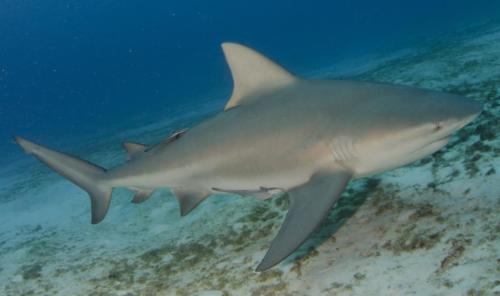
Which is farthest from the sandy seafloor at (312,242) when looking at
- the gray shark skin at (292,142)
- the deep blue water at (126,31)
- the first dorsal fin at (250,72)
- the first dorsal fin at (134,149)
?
the deep blue water at (126,31)

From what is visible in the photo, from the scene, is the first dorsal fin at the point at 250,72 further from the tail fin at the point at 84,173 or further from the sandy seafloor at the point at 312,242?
the tail fin at the point at 84,173

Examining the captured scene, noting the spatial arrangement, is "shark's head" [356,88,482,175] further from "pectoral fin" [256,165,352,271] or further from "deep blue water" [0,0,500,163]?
"deep blue water" [0,0,500,163]

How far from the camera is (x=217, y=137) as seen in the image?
351cm

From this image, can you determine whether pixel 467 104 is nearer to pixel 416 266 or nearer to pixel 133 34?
pixel 416 266

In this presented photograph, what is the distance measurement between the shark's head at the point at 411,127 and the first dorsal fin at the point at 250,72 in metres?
1.00

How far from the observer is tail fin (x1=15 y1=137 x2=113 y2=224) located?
424 cm

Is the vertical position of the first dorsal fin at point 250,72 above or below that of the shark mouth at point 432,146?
above

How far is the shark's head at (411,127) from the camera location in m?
2.77

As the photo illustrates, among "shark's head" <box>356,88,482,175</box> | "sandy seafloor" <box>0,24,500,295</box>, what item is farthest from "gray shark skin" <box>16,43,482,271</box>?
"sandy seafloor" <box>0,24,500,295</box>

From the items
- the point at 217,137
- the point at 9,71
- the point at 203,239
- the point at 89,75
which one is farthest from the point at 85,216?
the point at 9,71

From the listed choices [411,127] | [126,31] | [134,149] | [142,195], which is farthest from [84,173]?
[126,31]

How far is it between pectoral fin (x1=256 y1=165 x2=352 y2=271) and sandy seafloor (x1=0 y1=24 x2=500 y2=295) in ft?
2.54

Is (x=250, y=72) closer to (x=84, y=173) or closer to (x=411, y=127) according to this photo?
(x=411, y=127)

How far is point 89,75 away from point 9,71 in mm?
41408
